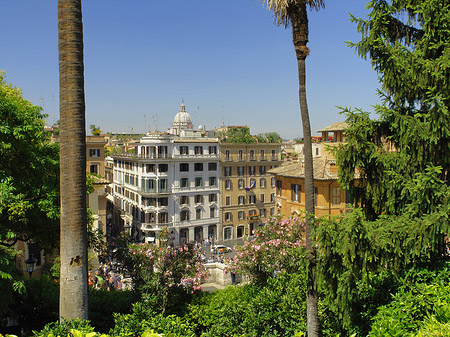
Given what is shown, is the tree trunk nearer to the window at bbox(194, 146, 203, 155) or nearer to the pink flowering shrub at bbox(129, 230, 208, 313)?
the pink flowering shrub at bbox(129, 230, 208, 313)

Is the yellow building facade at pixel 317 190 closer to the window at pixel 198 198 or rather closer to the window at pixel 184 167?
the window at pixel 184 167

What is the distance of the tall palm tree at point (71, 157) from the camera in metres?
8.09

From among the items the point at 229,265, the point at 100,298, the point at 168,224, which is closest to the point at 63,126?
the point at 100,298

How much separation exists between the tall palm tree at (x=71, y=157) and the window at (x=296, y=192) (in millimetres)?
20045

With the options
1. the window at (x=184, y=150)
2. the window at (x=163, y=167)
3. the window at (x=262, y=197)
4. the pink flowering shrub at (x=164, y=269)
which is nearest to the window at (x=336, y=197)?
the pink flowering shrub at (x=164, y=269)

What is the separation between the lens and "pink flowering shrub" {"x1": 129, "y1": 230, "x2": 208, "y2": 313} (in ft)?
48.2

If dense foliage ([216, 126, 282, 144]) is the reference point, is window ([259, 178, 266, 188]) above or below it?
below

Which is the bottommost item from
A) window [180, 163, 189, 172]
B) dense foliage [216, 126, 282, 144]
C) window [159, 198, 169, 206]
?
window [159, 198, 169, 206]

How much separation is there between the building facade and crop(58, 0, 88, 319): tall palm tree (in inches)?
1675

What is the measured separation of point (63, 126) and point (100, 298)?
8553mm

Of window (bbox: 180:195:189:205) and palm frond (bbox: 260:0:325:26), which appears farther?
window (bbox: 180:195:189:205)

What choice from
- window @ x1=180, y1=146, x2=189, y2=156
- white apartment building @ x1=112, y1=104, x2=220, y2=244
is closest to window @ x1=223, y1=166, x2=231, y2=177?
white apartment building @ x1=112, y1=104, x2=220, y2=244

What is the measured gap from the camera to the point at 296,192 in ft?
88.6

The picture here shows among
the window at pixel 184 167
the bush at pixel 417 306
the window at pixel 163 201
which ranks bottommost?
the window at pixel 163 201
